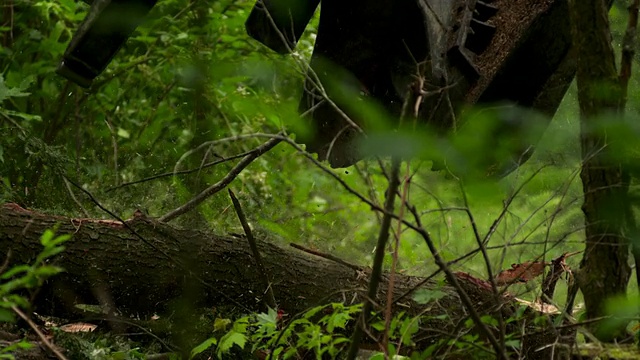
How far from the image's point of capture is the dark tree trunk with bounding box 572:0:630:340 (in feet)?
7.37

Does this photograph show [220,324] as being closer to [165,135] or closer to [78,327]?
[78,327]

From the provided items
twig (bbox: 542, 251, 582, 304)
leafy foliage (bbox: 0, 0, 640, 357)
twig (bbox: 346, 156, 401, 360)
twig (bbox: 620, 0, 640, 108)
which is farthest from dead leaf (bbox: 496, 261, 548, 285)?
twig (bbox: 346, 156, 401, 360)

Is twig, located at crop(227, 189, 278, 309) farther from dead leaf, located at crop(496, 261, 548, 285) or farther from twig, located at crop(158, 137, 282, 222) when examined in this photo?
dead leaf, located at crop(496, 261, 548, 285)

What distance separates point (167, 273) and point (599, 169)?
7.64 ft

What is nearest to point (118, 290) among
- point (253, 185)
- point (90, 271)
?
point (90, 271)

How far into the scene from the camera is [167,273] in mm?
3879

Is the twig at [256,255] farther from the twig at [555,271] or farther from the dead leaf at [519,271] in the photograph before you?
the twig at [555,271]

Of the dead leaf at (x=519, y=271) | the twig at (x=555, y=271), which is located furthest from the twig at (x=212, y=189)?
the twig at (x=555, y=271)

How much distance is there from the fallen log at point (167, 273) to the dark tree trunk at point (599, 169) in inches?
54.4

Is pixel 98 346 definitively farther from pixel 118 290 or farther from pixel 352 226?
pixel 352 226

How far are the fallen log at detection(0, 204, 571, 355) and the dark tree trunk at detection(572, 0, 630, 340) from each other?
138 centimetres

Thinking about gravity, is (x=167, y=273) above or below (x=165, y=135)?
above

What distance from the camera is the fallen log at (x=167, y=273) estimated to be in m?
3.82

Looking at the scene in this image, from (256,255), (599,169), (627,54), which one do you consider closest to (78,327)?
(256,255)
